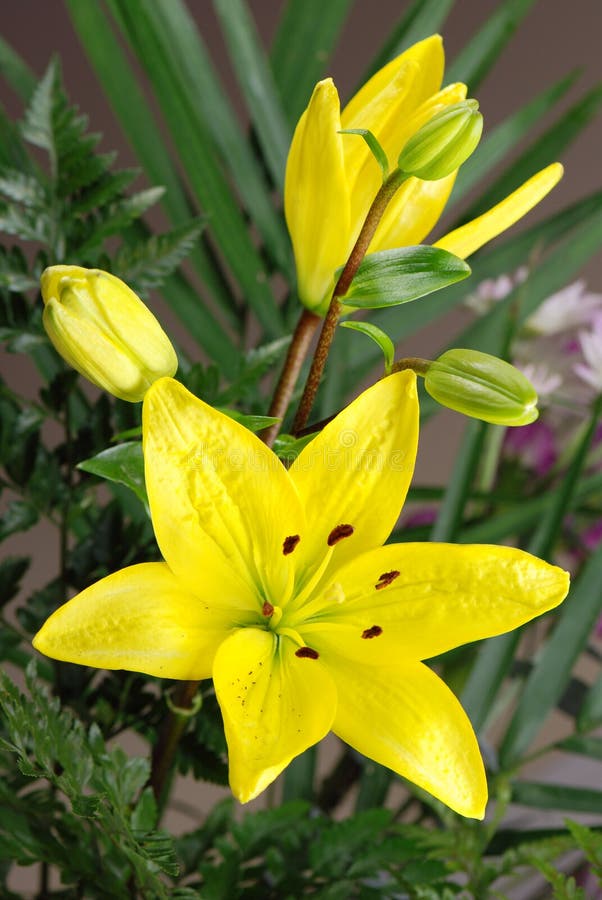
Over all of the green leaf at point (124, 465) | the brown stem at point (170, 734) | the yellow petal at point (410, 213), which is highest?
the yellow petal at point (410, 213)

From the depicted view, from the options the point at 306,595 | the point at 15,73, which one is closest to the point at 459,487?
the point at 306,595

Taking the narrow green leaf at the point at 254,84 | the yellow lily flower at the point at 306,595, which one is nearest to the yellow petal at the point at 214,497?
the yellow lily flower at the point at 306,595

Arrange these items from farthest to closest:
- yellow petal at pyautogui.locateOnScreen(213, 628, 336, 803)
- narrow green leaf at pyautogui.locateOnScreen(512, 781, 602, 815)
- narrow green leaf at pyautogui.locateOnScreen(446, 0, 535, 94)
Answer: narrow green leaf at pyautogui.locateOnScreen(446, 0, 535, 94), narrow green leaf at pyautogui.locateOnScreen(512, 781, 602, 815), yellow petal at pyautogui.locateOnScreen(213, 628, 336, 803)

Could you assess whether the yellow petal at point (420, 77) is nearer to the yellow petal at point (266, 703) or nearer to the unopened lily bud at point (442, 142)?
the unopened lily bud at point (442, 142)

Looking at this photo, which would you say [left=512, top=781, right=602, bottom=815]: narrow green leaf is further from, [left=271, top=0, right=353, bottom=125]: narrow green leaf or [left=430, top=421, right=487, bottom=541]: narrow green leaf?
[left=271, top=0, right=353, bottom=125]: narrow green leaf

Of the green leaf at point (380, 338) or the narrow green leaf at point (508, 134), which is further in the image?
the narrow green leaf at point (508, 134)

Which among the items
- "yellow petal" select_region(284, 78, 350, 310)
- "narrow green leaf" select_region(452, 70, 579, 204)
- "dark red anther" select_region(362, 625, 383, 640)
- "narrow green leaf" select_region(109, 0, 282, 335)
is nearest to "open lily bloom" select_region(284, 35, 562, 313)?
"yellow petal" select_region(284, 78, 350, 310)

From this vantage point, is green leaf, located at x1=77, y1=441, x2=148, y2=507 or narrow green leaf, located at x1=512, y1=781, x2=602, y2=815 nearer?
green leaf, located at x1=77, y1=441, x2=148, y2=507
